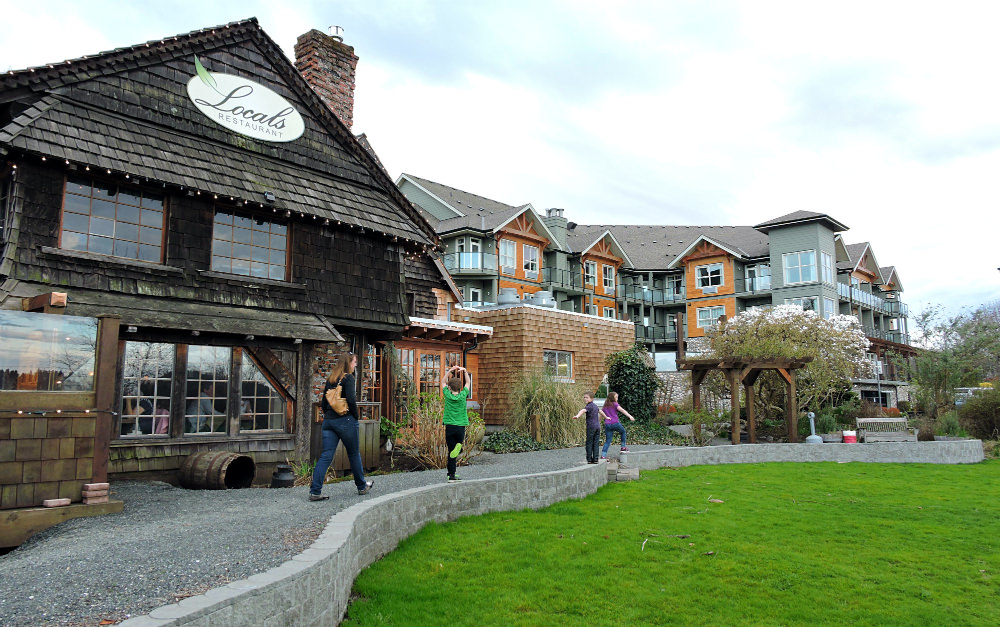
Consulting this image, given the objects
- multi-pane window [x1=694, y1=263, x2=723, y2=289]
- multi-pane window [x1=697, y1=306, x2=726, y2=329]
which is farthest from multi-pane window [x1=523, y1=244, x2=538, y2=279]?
multi-pane window [x1=697, y1=306, x2=726, y2=329]

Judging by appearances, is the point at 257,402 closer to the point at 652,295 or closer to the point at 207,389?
the point at 207,389

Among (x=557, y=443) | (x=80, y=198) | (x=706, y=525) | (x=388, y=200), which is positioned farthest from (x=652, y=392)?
(x=80, y=198)

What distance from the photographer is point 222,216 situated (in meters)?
12.0

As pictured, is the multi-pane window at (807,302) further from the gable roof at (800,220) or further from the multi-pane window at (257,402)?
the multi-pane window at (257,402)

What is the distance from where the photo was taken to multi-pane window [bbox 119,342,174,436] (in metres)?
10.3

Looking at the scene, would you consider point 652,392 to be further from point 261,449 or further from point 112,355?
point 112,355

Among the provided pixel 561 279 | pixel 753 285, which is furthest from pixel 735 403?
pixel 753 285

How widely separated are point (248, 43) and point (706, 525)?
1146 centimetres

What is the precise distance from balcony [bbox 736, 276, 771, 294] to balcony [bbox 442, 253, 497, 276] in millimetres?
18045

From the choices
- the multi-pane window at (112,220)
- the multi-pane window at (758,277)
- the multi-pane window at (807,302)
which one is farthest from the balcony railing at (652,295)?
the multi-pane window at (112,220)

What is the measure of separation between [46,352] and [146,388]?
337 centimetres

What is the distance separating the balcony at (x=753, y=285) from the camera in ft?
141

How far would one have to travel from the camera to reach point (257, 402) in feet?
39.0

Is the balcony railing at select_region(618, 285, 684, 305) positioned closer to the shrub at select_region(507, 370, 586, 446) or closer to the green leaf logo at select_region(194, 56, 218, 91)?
the shrub at select_region(507, 370, 586, 446)
